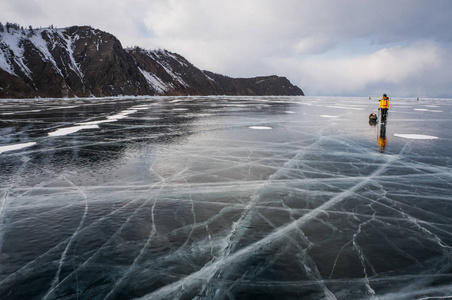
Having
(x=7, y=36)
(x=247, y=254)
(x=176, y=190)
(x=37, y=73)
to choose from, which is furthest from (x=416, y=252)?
(x=7, y=36)

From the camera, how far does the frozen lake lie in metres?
2.66

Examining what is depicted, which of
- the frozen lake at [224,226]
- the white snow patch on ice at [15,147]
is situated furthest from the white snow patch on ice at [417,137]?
the white snow patch on ice at [15,147]

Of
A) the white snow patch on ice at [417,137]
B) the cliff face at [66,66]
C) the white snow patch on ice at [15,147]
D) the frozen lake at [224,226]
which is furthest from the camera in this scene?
the cliff face at [66,66]

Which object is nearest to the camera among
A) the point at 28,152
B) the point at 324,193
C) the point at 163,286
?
the point at 163,286

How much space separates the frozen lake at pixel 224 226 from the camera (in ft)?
8.73

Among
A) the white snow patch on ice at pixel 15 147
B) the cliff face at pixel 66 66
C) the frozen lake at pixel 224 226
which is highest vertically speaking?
the cliff face at pixel 66 66

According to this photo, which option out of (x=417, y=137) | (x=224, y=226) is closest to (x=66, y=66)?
(x=417, y=137)

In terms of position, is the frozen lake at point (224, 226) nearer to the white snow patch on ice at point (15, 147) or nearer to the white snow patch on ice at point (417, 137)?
the white snow patch on ice at point (15, 147)

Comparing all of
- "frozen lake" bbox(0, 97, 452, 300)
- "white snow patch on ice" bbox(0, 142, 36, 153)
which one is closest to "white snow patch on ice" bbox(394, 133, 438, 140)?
"frozen lake" bbox(0, 97, 452, 300)

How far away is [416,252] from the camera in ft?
10.4

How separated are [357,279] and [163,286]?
1781 millimetres

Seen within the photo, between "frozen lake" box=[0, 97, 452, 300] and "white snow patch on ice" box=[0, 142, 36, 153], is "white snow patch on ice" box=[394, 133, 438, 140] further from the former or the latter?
"white snow patch on ice" box=[0, 142, 36, 153]

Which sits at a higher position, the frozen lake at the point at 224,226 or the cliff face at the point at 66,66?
the cliff face at the point at 66,66

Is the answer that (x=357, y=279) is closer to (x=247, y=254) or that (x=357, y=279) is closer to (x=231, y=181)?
(x=247, y=254)
